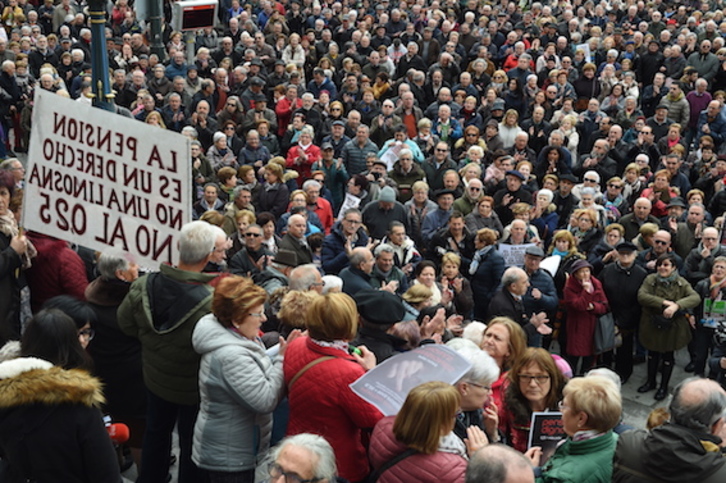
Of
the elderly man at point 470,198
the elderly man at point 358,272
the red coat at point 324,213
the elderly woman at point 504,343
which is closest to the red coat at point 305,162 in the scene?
the red coat at point 324,213

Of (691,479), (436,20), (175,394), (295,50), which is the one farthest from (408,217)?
(436,20)

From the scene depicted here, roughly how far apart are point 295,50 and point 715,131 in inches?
335

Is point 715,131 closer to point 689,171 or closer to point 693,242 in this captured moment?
point 689,171

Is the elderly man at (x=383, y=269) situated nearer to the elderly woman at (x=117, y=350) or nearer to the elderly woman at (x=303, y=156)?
the elderly woman at (x=117, y=350)

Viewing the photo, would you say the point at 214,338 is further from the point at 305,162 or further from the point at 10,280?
the point at 305,162

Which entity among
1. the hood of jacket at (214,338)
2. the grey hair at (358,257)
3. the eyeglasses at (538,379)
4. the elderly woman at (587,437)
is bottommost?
the grey hair at (358,257)

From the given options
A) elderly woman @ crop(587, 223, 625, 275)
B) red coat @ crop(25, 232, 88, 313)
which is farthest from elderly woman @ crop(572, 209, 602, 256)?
red coat @ crop(25, 232, 88, 313)

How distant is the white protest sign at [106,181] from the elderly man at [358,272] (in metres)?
2.67

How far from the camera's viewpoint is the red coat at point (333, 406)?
428 centimetres

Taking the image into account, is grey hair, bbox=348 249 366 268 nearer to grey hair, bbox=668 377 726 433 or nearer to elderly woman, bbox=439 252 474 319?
elderly woman, bbox=439 252 474 319

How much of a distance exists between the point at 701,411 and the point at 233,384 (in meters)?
2.23

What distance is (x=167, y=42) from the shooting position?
19.7m

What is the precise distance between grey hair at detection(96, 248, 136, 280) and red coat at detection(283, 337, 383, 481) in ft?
5.32

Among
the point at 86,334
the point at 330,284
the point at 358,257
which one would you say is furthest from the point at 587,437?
the point at 358,257
